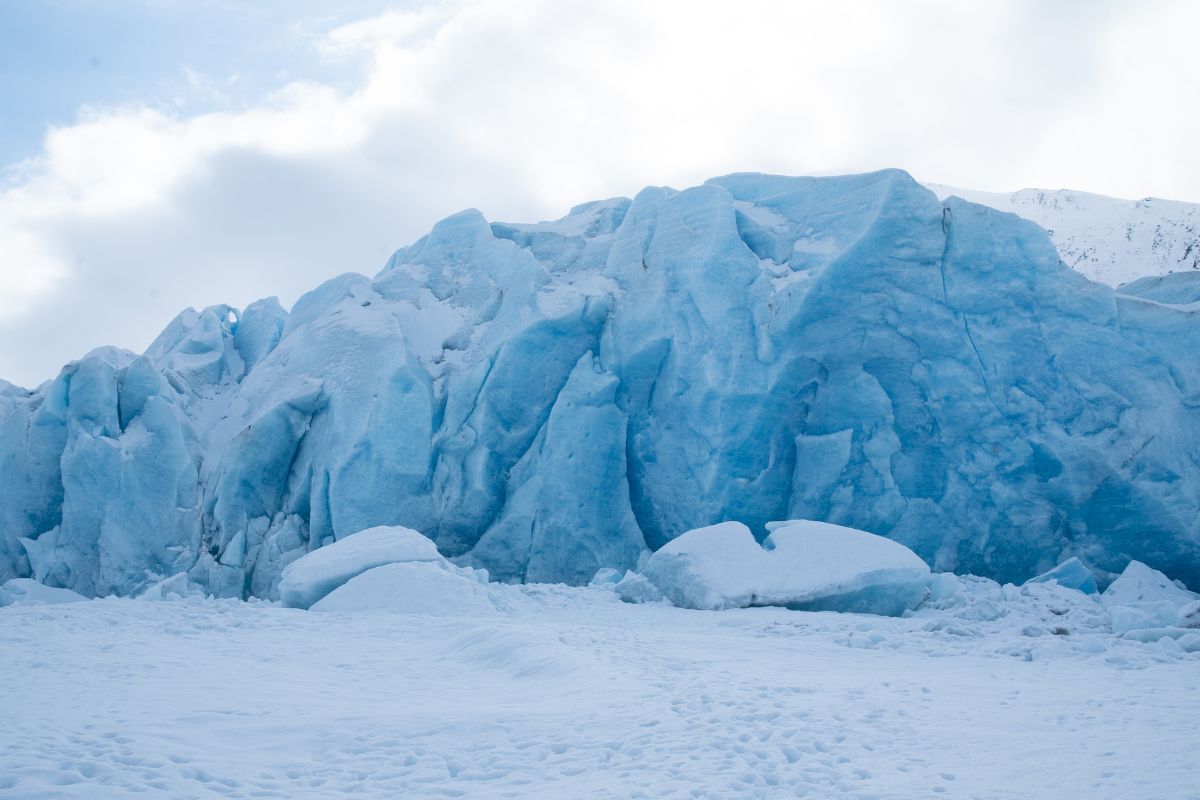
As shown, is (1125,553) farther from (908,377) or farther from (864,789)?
(864,789)

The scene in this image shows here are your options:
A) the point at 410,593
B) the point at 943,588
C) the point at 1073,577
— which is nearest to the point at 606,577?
the point at 410,593

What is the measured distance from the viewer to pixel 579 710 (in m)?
4.46

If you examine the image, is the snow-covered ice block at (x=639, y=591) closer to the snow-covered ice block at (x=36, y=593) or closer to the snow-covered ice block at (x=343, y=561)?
the snow-covered ice block at (x=343, y=561)

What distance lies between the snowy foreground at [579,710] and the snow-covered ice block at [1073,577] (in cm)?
273

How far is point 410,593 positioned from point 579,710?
4.12 meters

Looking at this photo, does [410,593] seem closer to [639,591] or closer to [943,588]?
[639,591]

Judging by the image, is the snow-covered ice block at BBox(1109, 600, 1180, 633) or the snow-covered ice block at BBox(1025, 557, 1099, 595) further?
the snow-covered ice block at BBox(1025, 557, 1099, 595)

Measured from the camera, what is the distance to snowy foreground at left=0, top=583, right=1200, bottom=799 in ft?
11.2

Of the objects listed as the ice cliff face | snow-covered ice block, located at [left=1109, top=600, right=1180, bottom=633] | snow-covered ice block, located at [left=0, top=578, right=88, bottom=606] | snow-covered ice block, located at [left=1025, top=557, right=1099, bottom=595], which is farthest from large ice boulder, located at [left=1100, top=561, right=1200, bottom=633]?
snow-covered ice block, located at [left=0, top=578, right=88, bottom=606]

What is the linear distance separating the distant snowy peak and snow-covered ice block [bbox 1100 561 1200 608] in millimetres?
19675

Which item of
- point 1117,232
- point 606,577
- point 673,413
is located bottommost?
point 606,577

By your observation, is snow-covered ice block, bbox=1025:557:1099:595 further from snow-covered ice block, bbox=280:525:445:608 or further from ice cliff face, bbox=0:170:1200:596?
snow-covered ice block, bbox=280:525:445:608

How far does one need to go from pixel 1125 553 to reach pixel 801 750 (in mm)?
9049

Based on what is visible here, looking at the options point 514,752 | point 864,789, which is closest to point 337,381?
point 514,752
